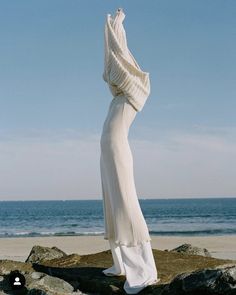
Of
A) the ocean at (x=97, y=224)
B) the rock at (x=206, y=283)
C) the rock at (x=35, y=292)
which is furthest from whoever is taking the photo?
the ocean at (x=97, y=224)

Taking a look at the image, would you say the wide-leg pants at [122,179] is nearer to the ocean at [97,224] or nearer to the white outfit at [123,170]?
the white outfit at [123,170]

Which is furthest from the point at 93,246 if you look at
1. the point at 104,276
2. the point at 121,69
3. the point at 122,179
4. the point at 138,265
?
the point at 121,69

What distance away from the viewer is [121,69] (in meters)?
8.67

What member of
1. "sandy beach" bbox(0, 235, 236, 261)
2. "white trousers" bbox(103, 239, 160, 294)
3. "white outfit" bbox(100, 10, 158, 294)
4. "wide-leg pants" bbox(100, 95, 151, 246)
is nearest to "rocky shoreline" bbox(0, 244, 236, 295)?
"white trousers" bbox(103, 239, 160, 294)

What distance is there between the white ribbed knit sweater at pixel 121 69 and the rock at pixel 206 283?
2515 millimetres

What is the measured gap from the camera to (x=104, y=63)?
902 centimetres

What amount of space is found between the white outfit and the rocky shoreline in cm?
37

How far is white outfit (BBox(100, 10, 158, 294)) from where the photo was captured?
8.48 m

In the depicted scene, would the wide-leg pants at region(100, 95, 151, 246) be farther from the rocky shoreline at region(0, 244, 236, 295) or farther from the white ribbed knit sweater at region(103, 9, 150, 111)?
the rocky shoreline at region(0, 244, 236, 295)

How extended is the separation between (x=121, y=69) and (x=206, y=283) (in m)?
3.20

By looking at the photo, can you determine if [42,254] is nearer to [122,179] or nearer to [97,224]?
[122,179]

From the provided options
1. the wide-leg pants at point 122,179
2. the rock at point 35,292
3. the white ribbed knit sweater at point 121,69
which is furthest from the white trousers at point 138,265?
the white ribbed knit sweater at point 121,69

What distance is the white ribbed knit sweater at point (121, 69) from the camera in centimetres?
869

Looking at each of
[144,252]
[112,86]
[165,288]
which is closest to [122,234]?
[144,252]
